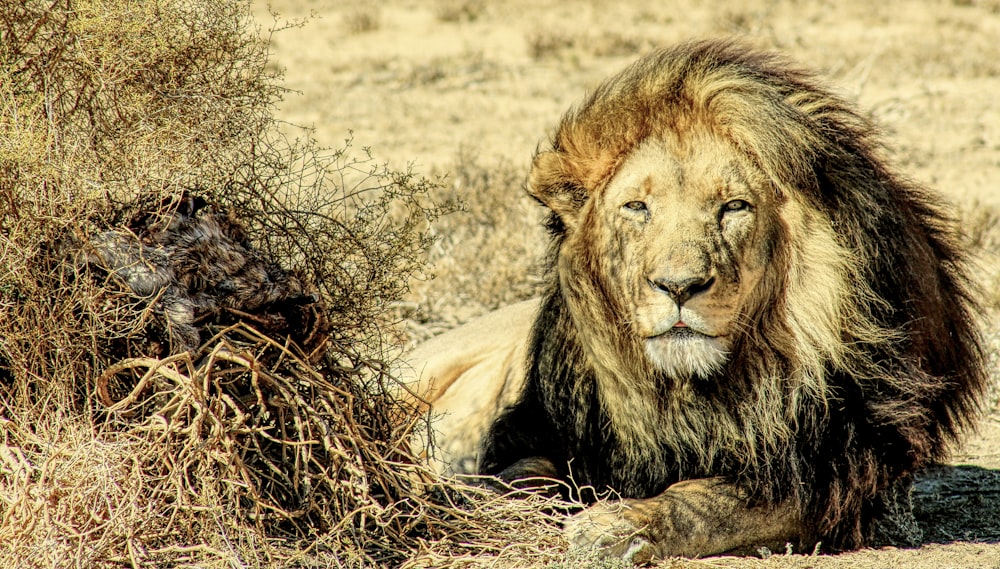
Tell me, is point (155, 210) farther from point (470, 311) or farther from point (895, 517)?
point (470, 311)

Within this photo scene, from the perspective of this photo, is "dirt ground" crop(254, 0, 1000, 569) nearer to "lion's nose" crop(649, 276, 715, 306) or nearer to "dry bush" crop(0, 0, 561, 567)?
"lion's nose" crop(649, 276, 715, 306)

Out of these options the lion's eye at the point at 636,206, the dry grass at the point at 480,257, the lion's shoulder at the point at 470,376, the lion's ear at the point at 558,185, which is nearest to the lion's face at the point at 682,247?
the lion's eye at the point at 636,206

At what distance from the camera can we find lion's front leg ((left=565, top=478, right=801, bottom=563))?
3.62 m

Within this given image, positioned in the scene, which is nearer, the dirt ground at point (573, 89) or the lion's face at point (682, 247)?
the lion's face at point (682, 247)

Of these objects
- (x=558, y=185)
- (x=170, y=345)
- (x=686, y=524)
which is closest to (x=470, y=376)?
(x=558, y=185)

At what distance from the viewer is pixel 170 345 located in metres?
3.40

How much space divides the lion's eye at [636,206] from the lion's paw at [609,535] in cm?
89

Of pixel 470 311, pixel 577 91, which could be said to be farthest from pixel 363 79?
pixel 470 311

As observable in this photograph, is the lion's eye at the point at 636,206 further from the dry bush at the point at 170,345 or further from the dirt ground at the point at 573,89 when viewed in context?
the dirt ground at the point at 573,89

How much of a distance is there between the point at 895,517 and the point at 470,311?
10.8 ft

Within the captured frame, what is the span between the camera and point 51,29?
11.6ft

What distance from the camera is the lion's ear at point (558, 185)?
4.00 metres

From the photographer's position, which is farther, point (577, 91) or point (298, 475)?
point (577, 91)

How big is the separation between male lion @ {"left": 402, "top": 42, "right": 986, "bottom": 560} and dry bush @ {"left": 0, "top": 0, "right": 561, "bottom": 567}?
525 millimetres
